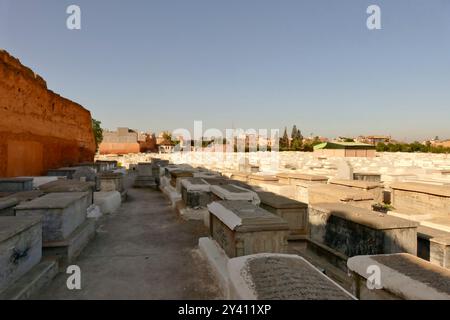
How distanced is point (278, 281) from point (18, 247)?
3.17 m

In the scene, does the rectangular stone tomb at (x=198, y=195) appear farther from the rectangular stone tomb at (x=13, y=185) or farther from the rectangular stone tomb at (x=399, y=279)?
the rectangular stone tomb at (x=399, y=279)

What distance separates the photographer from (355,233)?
14.5ft

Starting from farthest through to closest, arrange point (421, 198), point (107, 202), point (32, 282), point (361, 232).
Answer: point (107, 202)
point (421, 198)
point (361, 232)
point (32, 282)

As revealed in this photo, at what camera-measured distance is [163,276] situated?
418 centimetres

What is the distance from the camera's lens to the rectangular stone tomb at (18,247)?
324 cm

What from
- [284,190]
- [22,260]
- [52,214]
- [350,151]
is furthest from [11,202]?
[350,151]

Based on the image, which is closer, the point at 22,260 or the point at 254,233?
the point at 22,260

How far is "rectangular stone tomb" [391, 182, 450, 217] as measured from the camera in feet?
22.8

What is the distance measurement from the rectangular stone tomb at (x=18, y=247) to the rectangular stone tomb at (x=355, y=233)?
442 cm

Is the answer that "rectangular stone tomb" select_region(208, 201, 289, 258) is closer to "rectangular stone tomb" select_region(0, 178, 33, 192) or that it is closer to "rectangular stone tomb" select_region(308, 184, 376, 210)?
"rectangular stone tomb" select_region(308, 184, 376, 210)

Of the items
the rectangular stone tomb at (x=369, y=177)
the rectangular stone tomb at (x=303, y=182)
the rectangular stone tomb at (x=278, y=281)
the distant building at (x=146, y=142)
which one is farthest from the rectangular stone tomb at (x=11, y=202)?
the distant building at (x=146, y=142)

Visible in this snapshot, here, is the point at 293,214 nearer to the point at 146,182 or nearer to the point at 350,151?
the point at 146,182

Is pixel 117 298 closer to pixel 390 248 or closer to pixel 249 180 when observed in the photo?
pixel 390 248
